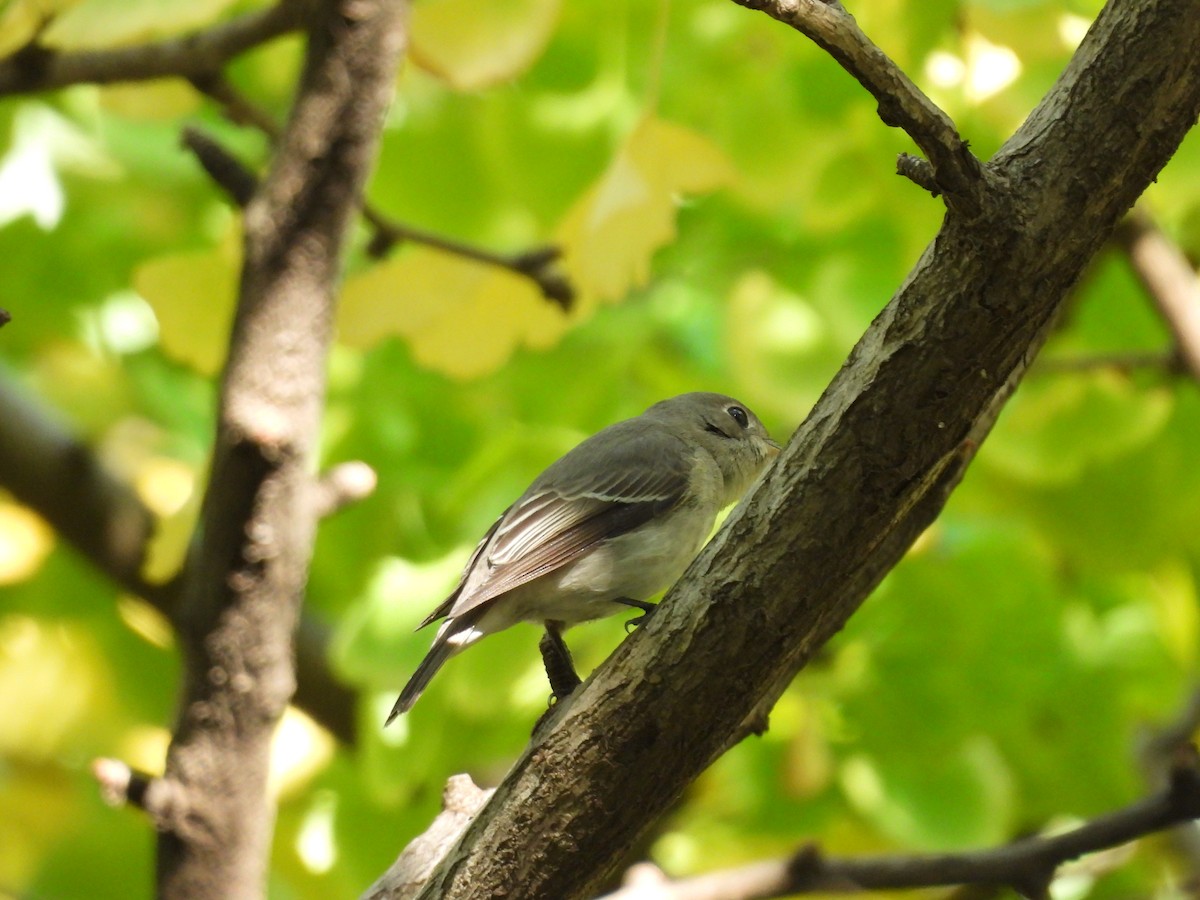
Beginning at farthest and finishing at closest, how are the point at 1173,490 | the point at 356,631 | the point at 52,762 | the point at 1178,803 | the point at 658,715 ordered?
1. the point at 52,762
2. the point at 1173,490
3. the point at 356,631
4. the point at 1178,803
5. the point at 658,715

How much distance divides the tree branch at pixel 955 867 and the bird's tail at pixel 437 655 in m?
0.62

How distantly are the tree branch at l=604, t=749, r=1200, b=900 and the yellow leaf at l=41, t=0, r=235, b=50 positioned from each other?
1973mm

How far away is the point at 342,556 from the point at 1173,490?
237 cm

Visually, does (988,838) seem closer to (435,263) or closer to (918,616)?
(918,616)

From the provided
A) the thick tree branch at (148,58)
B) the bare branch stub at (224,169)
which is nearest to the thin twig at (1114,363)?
the bare branch stub at (224,169)

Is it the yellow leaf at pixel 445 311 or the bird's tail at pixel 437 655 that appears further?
the yellow leaf at pixel 445 311

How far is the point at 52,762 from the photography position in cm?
398

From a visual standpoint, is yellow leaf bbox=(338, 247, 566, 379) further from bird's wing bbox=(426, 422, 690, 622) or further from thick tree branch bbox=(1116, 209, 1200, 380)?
thick tree branch bbox=(1116, 209, 1200, 380)

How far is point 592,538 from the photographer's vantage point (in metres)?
3.48

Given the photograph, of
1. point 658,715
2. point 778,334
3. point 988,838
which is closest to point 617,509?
point 778,334

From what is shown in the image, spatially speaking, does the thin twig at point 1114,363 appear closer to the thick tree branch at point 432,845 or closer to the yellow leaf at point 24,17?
Result: the thick tree branch at point 432,845

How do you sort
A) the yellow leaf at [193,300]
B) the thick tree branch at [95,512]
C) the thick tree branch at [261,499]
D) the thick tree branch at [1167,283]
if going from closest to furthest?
the thick tree branch at [261,499] → the yellow leaf at [193,300] → the thick tree branch at [1167,283] → the thick tree branch at [95,512]

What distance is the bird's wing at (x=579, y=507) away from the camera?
324 centimetres

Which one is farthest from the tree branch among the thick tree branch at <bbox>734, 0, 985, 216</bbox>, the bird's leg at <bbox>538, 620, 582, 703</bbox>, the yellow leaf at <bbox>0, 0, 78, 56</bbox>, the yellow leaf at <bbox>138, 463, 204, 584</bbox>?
the yellow leaf at <bbox>0, 0, 78, 56</bbox>
